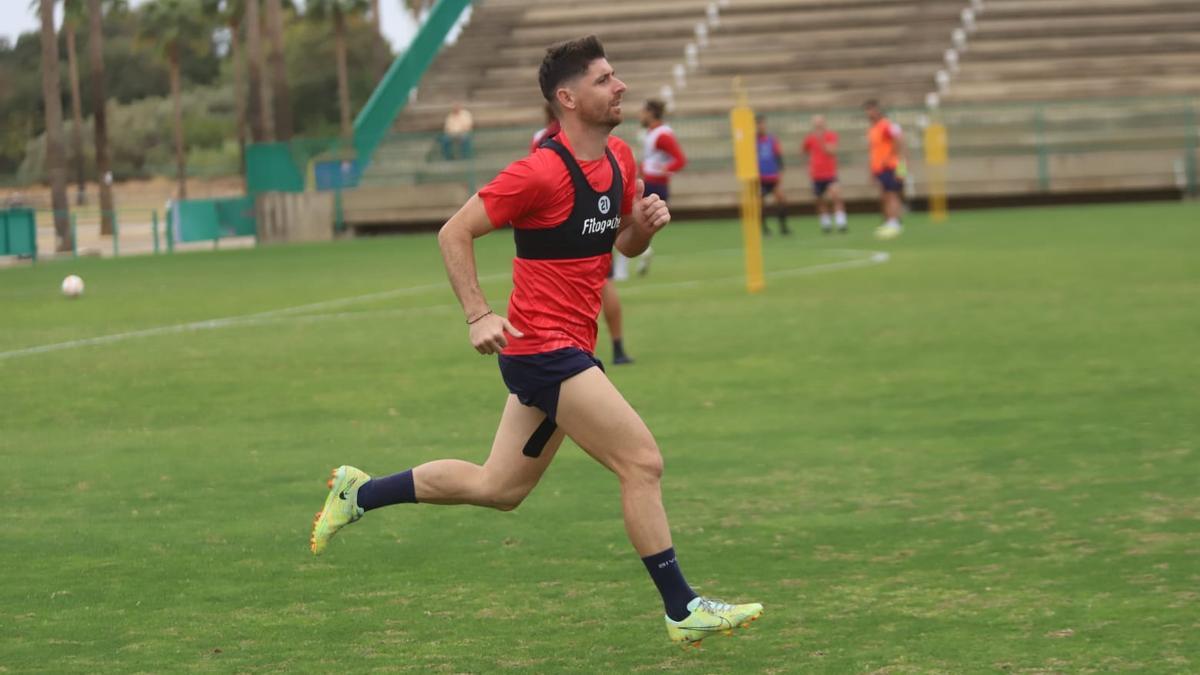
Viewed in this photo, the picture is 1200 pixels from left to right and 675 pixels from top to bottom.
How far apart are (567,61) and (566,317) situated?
2.89 ft

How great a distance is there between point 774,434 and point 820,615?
168 inches

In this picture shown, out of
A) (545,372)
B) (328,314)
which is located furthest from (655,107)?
(545,372)

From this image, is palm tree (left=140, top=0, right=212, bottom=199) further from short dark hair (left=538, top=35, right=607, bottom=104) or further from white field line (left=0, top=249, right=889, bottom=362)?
short dark hair (left=538, top=35, right=607, bottom=104)

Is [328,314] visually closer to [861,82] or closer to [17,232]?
[17,232]

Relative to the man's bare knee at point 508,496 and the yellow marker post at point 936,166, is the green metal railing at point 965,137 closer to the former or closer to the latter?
the yellow marker post at point 936,166

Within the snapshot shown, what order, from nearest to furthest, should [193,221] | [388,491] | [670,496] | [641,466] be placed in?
[641,466], [388,491], [670,496], [193,221]

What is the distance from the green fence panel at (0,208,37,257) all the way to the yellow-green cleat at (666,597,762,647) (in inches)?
1245

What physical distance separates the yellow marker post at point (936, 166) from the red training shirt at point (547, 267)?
30124 mm

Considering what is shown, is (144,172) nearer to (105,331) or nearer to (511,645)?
(105,331)

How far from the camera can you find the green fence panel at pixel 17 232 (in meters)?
35.5

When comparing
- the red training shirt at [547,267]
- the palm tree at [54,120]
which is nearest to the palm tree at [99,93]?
the palm tree at [54,120]

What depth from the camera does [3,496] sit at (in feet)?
31.0

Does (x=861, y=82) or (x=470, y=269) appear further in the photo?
(x=861, y=82)

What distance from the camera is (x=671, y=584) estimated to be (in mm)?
6117
